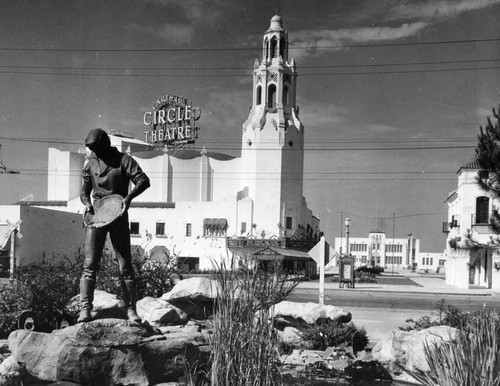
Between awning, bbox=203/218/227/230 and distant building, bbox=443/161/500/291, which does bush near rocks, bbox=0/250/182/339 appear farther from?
awning, bbox=203/218/227/230

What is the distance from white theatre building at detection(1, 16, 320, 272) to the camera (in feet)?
204

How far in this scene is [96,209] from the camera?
8.78 metres

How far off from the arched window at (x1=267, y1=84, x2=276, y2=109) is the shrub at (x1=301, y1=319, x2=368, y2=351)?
54974mm

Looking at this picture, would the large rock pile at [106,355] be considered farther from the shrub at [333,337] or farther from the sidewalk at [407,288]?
the sidewalk at [407,288]

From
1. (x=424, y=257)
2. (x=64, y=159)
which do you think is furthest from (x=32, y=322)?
(x=424, y=257)

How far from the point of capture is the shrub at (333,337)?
11.8 m

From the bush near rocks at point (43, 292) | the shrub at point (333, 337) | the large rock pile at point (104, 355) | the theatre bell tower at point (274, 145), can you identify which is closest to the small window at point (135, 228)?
the theatre bell tower at point (274, 145)

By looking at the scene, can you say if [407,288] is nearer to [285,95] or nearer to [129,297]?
[285,95]

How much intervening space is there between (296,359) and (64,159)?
67195 mm

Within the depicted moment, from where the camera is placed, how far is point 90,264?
876cm

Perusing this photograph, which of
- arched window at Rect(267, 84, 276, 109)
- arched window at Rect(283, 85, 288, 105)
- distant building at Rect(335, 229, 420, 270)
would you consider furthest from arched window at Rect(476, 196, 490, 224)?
distant building at Rect(335, 229, 420, 270)

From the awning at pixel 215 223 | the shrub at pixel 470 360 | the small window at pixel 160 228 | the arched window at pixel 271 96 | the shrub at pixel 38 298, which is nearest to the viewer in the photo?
the shrub at pixel 470 360

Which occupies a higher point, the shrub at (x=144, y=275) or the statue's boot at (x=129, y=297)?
the statue's boot at (x=129, y=297)

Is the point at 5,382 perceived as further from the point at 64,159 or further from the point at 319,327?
the point at 64,159
